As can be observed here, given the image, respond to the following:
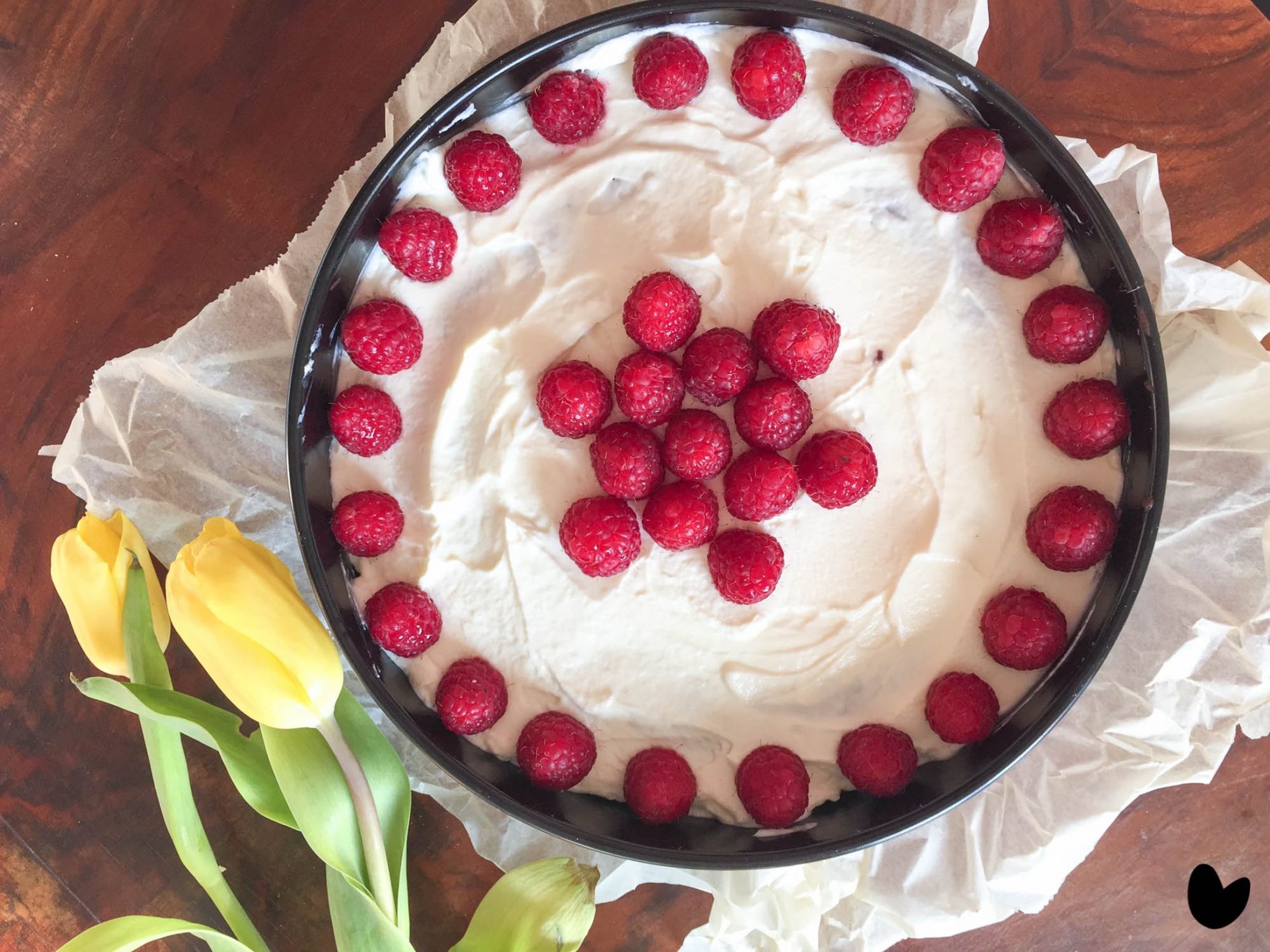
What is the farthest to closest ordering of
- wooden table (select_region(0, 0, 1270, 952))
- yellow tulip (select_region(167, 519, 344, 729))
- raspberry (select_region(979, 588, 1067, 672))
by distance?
wooden table (select_region(0, 0, 1270, 952)), raspberry (select_region(979, 588, 1067, 672)), yellow tulip (select_region(167, 519, 344, 729))

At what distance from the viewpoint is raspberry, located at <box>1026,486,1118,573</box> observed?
1129mm

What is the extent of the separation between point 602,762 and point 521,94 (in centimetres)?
76

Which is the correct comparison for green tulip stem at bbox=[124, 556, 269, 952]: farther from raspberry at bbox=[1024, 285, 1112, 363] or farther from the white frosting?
raspberry at bbox=[1024, 285, 1112, 363]

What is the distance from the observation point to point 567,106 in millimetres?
1144

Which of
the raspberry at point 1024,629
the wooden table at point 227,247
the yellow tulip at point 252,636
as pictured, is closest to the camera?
the yellow tulip at point 252,636

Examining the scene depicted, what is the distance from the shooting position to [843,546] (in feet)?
3.95

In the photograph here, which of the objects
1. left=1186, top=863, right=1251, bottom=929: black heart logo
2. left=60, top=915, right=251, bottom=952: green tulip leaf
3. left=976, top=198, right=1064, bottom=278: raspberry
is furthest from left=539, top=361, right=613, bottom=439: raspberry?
left=1186, top=863, right=1251, bottom=929: black heart logo

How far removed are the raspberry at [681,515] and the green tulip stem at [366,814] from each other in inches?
15.5

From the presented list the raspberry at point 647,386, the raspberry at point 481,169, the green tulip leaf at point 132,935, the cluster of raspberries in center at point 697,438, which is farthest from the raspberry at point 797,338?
the green tulip leaf at point 132,935

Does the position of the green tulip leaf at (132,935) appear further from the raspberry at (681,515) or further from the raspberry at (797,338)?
the raspberry at (797,338)

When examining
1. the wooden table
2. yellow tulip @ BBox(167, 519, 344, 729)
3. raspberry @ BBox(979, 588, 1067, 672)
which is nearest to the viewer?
yellow tulip @ BBox(167, 519, 344, 729)

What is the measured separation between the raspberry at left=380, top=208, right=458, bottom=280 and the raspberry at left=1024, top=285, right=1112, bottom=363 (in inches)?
25.2

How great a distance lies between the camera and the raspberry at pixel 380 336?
116cm

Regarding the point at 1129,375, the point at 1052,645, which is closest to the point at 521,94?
the point at 1129,375
